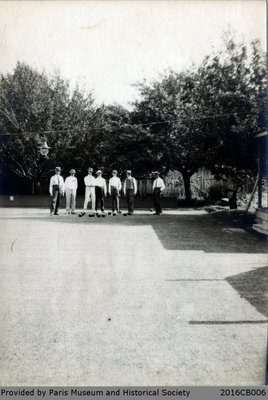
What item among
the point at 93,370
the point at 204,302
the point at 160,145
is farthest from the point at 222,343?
the point at 160,145

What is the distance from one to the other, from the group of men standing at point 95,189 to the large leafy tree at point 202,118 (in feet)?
1.25

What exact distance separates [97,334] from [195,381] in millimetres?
915

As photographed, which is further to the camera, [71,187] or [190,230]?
[190,230]

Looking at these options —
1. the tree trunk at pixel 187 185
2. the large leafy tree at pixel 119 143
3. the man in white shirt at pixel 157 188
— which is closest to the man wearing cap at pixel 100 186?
the large leafy tree at pixel 119 143

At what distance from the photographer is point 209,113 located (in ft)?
15.3

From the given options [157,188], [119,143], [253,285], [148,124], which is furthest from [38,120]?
→ [253,285]

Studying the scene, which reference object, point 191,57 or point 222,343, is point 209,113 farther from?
point 222,343

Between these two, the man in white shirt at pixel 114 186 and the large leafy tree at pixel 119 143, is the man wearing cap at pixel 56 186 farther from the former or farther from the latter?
the man in white shirt at pixel 114 186

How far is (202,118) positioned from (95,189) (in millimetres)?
1443

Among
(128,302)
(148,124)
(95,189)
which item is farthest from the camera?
(148,124)

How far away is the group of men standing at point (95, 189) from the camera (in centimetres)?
446

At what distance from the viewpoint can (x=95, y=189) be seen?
456 cm

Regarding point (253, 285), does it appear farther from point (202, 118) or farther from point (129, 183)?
point (202, 118)
